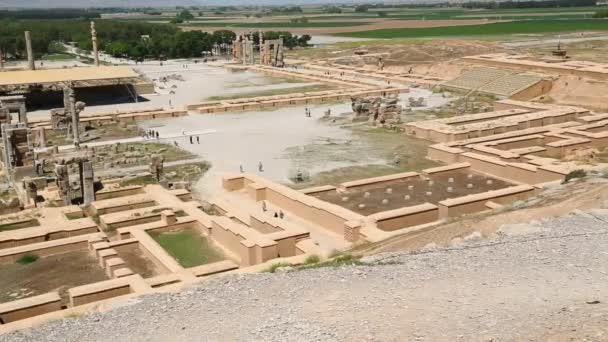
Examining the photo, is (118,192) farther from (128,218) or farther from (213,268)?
(213,268)

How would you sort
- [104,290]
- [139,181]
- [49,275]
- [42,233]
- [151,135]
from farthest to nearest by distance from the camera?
[151,135], [139,181], [42,233], [49,275], [104,290]

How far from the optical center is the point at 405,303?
8.84 m

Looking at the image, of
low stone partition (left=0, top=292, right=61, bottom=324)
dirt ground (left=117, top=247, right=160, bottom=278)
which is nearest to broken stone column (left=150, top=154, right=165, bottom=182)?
dirt ground (left=117, top=247, right=160, bottom=278)

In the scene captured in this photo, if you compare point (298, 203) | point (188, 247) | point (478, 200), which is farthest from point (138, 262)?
point (478, 200)

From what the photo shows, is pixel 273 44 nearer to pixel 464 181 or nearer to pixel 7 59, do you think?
pixel 7 59

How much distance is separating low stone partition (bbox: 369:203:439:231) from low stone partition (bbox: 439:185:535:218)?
10.7 inches

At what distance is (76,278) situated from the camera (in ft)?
41.9

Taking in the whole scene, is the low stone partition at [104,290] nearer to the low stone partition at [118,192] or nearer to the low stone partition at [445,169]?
the low stone partition at [118,192]

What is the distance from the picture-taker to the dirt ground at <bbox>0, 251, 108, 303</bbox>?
12180 mm

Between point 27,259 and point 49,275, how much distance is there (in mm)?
1174

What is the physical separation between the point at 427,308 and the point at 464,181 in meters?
11.0

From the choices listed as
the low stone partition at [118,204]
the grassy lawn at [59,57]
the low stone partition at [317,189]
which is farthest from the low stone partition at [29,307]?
the grassy lawn at [59,57]

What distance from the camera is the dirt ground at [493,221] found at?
12.0 m

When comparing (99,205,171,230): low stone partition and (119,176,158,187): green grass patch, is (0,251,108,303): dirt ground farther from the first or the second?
(119,176,158,187): green grass patch
